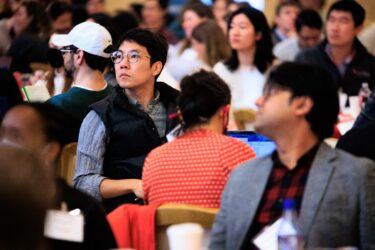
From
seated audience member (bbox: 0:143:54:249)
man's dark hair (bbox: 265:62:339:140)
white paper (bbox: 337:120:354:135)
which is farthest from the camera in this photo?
white paper (bbox: 337:120:354:135)

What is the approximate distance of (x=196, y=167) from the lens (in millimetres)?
4078

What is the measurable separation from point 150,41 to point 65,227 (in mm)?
2041

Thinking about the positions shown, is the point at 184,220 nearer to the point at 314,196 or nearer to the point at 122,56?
the point at 314,196

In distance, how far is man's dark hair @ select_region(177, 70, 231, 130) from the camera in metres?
4.13

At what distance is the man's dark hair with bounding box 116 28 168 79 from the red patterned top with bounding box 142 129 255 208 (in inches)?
43.8

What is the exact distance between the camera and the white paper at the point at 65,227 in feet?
10.7

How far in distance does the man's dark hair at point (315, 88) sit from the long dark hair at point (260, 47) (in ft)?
13.6

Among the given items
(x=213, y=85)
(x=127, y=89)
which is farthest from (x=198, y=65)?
(x=213, y=85)

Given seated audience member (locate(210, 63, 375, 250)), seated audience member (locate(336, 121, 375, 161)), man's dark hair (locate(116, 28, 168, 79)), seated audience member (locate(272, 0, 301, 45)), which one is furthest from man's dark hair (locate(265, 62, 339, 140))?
seated audience member (locate(272, 0, 301, 45))

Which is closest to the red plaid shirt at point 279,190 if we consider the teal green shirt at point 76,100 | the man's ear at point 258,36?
the teal green shirt at point 76,100

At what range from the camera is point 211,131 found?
164 inches

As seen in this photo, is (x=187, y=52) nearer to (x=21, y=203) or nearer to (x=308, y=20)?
(x=308, y=20)

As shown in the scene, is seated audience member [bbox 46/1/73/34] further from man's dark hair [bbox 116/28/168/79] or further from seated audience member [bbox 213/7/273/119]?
man's dark hair [bbox 116/28/168/79]

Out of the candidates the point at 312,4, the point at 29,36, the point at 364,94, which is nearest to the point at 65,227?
the point at 364,94
